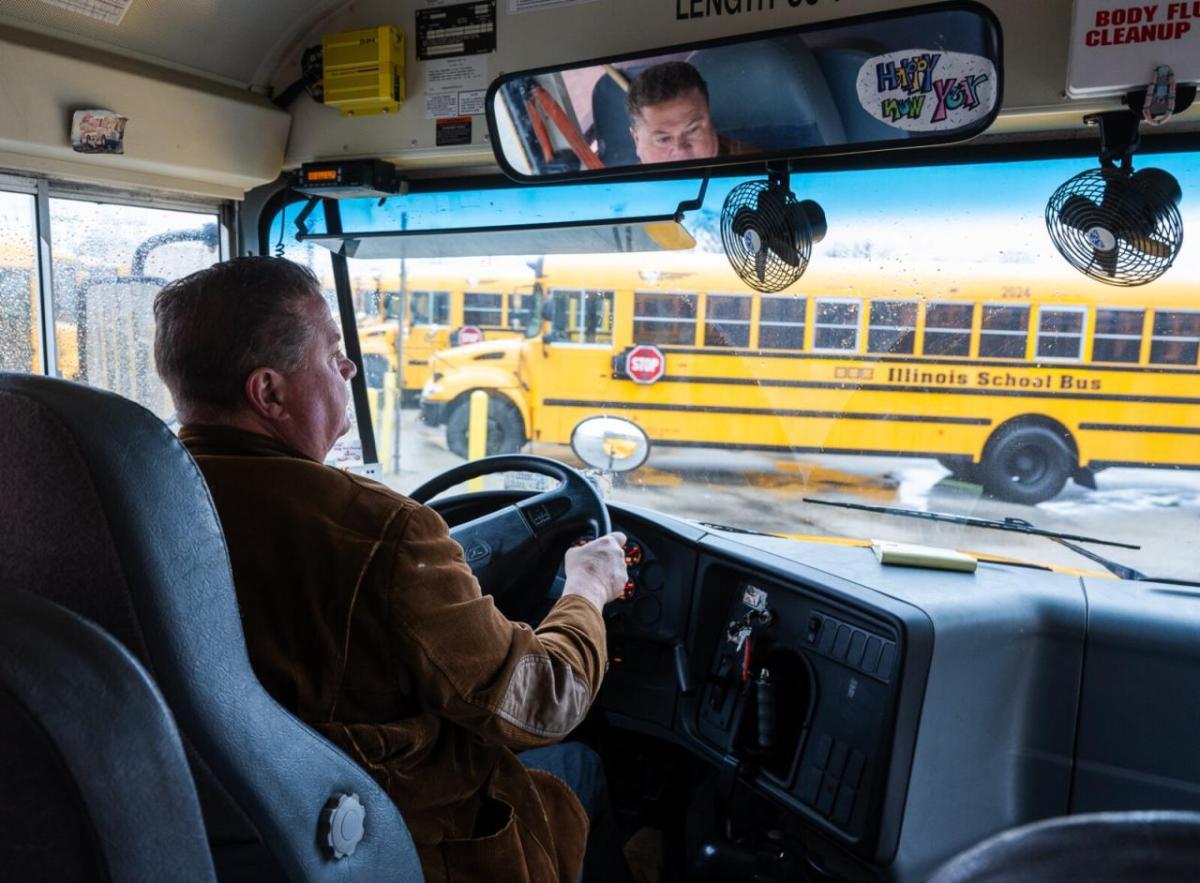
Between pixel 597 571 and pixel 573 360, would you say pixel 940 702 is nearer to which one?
pixel 597 571

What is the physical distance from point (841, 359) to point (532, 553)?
1001 mm

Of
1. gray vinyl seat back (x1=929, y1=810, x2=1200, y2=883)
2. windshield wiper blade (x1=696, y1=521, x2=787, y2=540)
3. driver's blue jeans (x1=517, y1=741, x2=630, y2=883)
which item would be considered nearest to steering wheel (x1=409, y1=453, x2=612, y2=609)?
driver's blue jeans (x1=517, y1=741, x2=630, y2=883)

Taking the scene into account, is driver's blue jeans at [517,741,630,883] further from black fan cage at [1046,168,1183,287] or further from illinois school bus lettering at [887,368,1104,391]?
black fan cage at [1046,168,1183,287]

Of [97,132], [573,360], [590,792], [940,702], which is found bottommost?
[590,792]

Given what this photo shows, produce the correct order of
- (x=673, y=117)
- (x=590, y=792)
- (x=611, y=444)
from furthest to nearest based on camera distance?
(x=611, y=444)
(x=673, y=117)
(x=590, y=792)

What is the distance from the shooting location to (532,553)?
7.85 ft

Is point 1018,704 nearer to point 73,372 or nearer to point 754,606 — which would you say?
point 754,606

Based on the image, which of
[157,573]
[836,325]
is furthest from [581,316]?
[157,573]

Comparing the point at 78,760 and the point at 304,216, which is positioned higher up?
the point at 304,216

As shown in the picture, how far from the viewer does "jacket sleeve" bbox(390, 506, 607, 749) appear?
1.32m

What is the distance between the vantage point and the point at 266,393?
148 cm

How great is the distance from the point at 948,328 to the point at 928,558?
59 cm

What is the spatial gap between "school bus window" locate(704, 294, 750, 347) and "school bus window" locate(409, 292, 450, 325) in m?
0.96

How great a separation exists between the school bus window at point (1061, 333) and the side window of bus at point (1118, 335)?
0.12 feet
